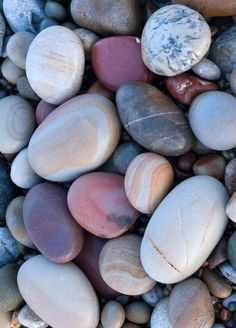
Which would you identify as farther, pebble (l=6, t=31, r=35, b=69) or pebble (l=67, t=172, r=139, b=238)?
pebble (l=6, t=31, r=35, b=69)

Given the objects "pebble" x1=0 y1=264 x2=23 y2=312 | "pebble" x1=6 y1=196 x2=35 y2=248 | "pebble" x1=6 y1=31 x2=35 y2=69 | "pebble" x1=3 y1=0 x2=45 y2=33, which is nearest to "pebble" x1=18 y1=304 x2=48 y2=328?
"pebble" x1=0 y1=264 x2=23 y2=312

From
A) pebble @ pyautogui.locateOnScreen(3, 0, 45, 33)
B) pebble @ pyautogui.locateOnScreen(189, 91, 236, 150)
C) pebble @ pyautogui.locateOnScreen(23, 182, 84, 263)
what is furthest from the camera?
pebble @ pyautogui.locateOnScreen(3, 0, 45, 33)

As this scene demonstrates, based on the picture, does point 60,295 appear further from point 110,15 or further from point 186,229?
point 110,15

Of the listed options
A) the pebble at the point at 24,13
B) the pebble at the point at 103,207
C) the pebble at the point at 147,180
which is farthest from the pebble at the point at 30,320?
the pebble at the point at 24,13

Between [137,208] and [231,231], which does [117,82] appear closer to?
[137,208]

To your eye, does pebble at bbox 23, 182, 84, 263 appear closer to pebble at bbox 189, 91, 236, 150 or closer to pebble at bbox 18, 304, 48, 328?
pebble at bbox 18, 304, 48, 328

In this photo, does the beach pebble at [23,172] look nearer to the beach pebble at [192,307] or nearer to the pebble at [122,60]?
the pebble at [122,60]

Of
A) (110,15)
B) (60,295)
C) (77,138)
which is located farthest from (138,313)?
(110,15)

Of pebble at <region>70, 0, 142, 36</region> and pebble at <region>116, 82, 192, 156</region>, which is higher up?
pebble at <region>70, 0, 142, 36</region>
